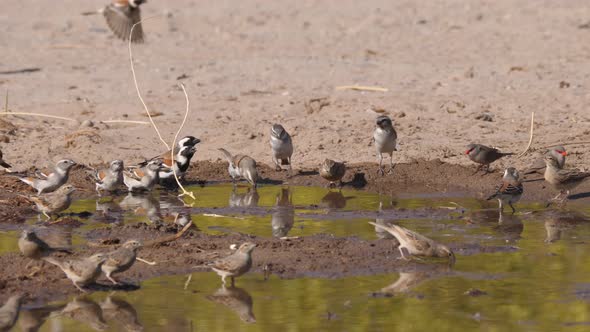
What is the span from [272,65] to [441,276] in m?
11.9

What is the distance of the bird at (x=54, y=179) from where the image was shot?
15.4 metres

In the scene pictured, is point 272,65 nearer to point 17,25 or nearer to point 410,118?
point 410,118

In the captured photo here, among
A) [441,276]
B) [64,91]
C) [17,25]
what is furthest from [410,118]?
[17,25]

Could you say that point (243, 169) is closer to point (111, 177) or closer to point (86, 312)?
point (111, 177)

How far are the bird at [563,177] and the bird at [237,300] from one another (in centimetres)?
557

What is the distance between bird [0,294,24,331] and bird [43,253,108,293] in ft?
2.97

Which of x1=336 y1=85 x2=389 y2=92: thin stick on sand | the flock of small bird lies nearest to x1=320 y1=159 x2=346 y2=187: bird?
the flock of small bird

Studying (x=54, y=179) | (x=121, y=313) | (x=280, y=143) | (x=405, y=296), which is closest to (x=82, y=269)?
(x=121, y=313)

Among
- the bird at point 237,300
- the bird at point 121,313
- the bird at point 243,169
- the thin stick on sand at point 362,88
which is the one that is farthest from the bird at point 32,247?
the thin stick on sand at point 362,88

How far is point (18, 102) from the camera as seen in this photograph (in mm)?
19922

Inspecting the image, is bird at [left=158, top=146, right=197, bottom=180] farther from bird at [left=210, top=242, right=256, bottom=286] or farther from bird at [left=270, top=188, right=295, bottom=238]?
bird at [left=210, top=242, right=256, bottom=286]

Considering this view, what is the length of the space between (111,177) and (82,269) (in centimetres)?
519

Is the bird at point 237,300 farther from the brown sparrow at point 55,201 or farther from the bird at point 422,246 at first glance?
the brown sparrow at point 55,201

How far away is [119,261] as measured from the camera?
35.1 ft
